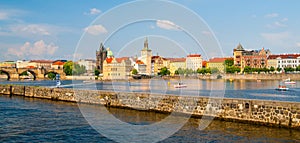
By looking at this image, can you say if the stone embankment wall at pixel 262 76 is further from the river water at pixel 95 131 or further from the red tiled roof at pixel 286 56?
the river water at pixel 95 131

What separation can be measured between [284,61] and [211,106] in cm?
14354

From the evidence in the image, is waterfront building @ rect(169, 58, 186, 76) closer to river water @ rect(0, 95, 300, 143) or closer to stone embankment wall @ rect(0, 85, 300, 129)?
stone embankment wall @ rect(0, 85, 300, 129)

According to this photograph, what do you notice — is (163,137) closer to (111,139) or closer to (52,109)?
(111,139)

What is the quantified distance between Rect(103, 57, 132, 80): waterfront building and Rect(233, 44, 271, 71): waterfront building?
53.3 m

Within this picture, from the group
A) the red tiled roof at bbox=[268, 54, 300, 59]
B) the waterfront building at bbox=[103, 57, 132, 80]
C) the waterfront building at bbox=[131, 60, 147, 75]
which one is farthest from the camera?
the red tiled roof at bbox=[268, 54, 300, 59]

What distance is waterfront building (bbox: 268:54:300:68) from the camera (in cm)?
15162

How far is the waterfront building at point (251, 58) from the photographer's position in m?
156

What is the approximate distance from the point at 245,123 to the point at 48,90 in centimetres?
2474

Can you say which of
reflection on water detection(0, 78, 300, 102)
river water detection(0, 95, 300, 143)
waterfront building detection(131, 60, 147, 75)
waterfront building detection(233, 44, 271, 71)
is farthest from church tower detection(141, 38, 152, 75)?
river water detection(0, 95, 300, 143)

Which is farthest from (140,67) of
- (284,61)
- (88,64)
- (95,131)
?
(95,131)

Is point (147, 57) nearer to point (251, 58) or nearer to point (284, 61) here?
point (251, 58)

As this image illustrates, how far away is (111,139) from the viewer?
16969 mm

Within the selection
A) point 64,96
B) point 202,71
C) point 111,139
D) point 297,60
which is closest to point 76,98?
point 64,96

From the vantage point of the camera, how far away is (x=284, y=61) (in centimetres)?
15425
